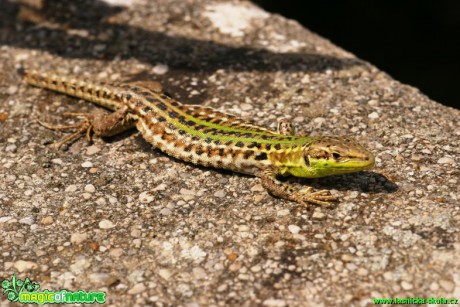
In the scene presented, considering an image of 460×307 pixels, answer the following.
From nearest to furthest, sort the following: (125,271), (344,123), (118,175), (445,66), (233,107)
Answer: (125,271), (118,175), (344,123), (233,107), (445,66)

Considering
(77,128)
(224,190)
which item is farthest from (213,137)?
(77,128)

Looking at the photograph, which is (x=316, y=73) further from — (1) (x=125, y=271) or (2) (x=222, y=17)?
(1) (x=125, y=271)

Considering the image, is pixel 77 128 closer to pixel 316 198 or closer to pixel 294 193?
pixel 294 193

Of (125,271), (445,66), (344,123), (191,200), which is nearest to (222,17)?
(344,123)

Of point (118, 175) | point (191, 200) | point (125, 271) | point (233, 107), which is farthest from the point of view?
point (233, 107)

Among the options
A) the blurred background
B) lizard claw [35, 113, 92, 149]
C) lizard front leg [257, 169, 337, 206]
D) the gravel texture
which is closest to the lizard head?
lizard front leg [257, 169, 337, 206]

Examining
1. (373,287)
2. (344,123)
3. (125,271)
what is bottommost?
(125,271)

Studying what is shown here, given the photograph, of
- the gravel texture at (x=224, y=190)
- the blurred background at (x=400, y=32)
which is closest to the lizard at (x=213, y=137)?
the gravel texture at (x=224, y=190)

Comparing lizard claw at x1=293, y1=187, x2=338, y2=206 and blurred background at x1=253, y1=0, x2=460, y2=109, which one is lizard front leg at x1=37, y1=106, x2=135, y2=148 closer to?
lizard claw at x1=293, y1=187, x2=338, y2=206
